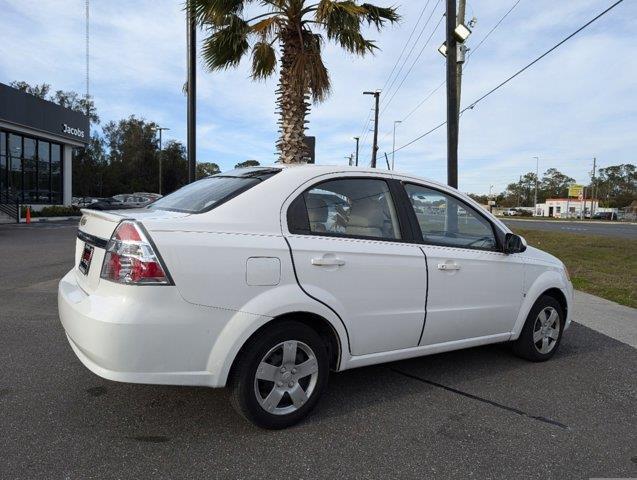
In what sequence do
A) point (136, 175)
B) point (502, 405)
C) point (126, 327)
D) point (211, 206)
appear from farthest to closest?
point (136, 175) < point (502, 405) < point (211, 206) < point (126, 327)

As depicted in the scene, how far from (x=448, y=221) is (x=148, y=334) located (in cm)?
260

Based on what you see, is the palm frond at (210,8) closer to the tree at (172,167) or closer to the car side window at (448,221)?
the car side window at (448,221)

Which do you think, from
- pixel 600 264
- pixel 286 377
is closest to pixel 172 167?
pixel 600 264

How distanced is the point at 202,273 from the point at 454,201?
7.71 feet

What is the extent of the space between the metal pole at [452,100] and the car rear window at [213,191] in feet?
23.0

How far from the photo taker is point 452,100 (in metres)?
10.0

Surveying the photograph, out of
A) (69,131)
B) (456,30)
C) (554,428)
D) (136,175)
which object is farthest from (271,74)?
(136,175)

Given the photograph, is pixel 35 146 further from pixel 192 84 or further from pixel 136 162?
pixel 136 162

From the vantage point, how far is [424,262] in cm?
387

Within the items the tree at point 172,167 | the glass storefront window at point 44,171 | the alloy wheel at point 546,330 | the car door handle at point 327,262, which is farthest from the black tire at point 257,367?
the tree at point 172,167

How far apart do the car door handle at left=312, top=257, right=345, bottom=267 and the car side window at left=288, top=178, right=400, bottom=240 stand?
0.64 feet

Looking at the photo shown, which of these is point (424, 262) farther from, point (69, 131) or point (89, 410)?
point (69, 131)

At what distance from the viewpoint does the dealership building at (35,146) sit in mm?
27609

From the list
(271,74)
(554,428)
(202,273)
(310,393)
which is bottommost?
(554,428)
